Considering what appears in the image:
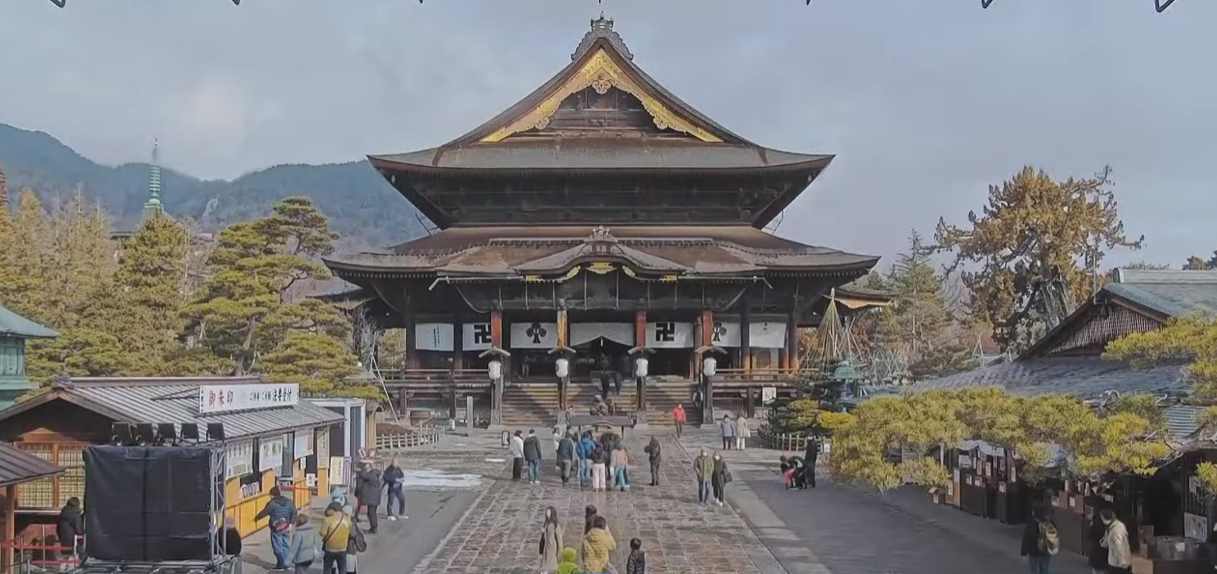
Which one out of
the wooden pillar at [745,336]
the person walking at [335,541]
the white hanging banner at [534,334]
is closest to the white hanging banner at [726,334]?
the wooden pillar at [745,336]

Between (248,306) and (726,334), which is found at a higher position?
(248,306)

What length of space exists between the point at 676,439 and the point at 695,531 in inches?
662

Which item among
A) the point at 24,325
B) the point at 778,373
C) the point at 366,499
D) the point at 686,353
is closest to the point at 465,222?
the point at 686,353

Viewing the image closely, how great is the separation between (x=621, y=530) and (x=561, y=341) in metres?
24.0

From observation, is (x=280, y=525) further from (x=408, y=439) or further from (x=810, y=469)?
(x=408, y=439)

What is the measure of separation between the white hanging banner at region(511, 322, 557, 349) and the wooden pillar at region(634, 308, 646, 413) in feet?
12.7

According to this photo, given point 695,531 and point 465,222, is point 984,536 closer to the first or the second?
point 695,531

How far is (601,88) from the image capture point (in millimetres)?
54656

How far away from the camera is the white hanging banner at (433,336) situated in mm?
47906

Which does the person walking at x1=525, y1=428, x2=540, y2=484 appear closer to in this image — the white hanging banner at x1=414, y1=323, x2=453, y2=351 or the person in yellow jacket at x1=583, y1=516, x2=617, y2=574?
the person in yellow jacket at x1=583, y1=516, x2=617, y2=574

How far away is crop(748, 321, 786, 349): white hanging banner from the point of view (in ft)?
160

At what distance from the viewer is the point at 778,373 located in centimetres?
4422

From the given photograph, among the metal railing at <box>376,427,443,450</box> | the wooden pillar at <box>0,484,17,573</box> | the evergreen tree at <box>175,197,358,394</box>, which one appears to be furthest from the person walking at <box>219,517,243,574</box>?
the evergreen tree at <box>175,197,358,394</box>

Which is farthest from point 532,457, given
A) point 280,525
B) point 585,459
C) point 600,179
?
point 600,179
